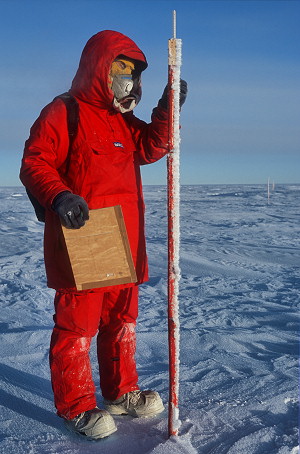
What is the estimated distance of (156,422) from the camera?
2.24m

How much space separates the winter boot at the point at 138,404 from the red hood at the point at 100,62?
4.45 feet

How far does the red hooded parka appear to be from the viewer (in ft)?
6.82

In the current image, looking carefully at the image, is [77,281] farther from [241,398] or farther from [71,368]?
[241,398]

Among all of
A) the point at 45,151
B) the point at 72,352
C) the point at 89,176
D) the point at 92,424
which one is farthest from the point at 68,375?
the point at 45,151

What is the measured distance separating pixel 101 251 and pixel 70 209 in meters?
0.22

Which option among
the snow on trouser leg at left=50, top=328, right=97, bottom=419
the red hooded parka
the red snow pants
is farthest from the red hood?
the snow on trouser leg at left=50, top=328, right=97, bottom=419

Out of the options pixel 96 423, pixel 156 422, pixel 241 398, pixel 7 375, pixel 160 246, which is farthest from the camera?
pixel 160 246

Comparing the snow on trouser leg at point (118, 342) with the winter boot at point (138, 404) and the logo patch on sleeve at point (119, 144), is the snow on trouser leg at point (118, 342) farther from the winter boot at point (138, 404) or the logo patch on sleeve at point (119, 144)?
the logo patch on sleeve at point (119, 144)

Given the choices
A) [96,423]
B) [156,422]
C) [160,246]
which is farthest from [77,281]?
[160,246]

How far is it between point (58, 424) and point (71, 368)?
0.30 m

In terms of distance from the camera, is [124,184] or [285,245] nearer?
[124,184]

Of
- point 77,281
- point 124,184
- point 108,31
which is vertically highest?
point 108,31

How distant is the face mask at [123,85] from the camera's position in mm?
2184

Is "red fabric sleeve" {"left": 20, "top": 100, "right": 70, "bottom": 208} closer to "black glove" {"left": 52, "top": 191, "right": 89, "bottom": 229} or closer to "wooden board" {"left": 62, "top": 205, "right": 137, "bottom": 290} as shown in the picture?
"black glove" {"left": 52, "top": 191, "right": 89, "bottom": 229}
